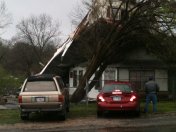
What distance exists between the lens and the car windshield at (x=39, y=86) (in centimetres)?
2008

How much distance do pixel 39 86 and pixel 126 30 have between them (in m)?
9.99

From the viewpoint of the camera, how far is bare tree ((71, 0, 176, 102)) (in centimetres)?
2670

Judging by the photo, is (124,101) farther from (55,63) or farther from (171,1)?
(55,63)

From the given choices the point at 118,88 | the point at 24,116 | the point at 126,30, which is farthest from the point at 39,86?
the point at 126,30

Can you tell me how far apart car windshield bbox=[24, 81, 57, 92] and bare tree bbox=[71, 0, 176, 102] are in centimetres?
860

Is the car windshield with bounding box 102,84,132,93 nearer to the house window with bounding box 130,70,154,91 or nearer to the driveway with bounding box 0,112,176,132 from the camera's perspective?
the driveway with bounding box 0,112,176,132

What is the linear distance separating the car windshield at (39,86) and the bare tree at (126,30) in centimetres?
860

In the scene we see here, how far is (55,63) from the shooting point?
153 ft

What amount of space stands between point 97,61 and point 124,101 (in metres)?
8.81

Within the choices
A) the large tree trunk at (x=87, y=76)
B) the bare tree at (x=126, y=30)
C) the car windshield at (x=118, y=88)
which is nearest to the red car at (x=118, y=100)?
the car windshield at (x=118, y=88)

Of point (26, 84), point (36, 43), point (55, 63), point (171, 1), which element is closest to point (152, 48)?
point (171, 1)

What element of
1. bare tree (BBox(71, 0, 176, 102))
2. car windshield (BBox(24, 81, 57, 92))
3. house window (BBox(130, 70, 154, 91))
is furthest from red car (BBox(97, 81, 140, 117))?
house window (BBox(130, 70, 154, 91))

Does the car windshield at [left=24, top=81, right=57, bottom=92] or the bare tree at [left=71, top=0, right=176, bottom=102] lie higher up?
the bare tree at [left=71, top=0, right=176, bottom=102]

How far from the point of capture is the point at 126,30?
94.5ft
